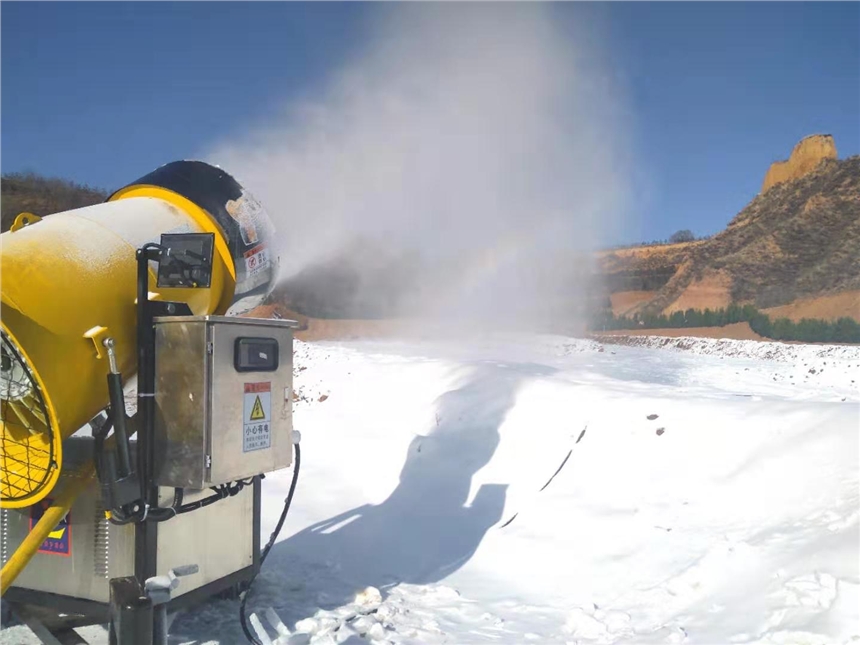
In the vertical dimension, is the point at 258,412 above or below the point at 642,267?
below

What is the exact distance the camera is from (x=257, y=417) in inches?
151

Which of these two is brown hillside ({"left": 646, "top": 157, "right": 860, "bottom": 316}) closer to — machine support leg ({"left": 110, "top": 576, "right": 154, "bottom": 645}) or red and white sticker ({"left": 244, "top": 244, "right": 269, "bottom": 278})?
red and white sticker ({"left": 244, "top": 244, "right": 269, "bottom": 278})

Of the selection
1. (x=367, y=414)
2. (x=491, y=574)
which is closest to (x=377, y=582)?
(x=491, y=574)

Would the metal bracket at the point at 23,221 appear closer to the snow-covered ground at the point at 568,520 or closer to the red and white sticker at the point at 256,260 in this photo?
the red and white sticker at the point at 256,260

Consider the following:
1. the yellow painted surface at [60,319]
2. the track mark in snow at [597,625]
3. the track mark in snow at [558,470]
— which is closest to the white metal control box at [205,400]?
the yellow painted surface at [60,319]

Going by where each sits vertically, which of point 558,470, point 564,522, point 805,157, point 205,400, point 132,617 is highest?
point 805,157

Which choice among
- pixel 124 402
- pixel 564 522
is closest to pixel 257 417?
pixel 124 402

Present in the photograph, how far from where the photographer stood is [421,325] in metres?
24.7

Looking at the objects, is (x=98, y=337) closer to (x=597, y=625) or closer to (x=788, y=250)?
(x=597, y=625)

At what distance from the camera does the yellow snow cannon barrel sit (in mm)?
3107

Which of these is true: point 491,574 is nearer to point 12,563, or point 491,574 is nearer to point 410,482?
point 410,482

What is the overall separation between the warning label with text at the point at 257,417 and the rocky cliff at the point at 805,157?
166 ft

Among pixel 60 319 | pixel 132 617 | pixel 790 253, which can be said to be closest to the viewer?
pixel 132 617

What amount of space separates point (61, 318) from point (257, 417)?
111 cm
